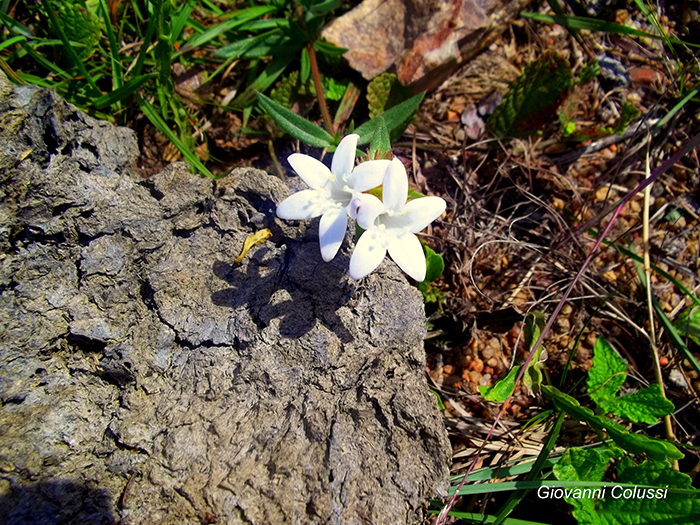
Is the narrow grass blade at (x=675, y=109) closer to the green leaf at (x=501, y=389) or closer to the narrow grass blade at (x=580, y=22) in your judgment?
the narrow grass blade at (x=580, y=22)

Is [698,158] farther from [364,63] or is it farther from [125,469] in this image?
[125,469]

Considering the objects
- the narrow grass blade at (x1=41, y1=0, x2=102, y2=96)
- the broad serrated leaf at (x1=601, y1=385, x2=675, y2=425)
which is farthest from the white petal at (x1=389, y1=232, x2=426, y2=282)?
the narrow grass blade at (x1=41, y1=0, x2=102, y2=96)

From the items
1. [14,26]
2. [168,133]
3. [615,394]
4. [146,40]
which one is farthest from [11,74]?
[615,394]

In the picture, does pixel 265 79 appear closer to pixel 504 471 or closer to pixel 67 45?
pixel 67 45

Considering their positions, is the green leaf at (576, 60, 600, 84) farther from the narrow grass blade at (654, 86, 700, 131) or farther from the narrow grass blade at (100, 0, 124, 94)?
the narrow grass blade at (100, 0, 124, 94)

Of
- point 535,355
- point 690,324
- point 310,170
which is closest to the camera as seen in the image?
point 310,170

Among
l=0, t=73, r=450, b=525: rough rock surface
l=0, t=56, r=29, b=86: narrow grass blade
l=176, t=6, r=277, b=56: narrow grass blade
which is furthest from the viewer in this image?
l=176, t=6, r=277, b=56: narrow grass blade
